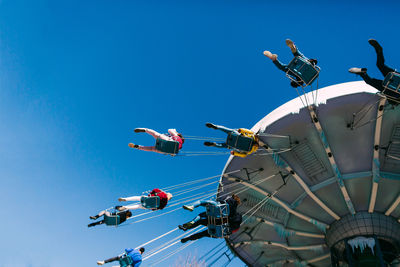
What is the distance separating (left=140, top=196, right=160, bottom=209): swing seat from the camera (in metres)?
16.3

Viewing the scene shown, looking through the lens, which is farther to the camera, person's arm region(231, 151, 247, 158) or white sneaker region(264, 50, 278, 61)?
person's arm region(231, 151, 247, 158)

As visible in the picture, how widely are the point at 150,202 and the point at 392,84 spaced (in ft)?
38.7

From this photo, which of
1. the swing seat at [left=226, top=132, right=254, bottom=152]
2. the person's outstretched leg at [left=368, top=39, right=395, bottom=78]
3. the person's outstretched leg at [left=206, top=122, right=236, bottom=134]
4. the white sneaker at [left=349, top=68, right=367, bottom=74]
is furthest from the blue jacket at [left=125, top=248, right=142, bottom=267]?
the person's outstretched leg at [left=368, top=39, right=395, bottom=78]

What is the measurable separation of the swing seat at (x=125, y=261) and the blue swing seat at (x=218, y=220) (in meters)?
4.35

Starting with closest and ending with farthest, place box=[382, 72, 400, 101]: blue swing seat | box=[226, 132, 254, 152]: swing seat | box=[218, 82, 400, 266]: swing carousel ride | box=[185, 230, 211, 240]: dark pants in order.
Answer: box=[382, 72, 400, 101]: blue swing seat
box=[218, 82, 400, 266]: swing carousel ride
box=[226, 132, 254, 152]: swing seat
box=[185, 230, 211, 240]: dark pants

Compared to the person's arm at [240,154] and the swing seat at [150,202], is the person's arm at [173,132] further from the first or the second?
the swing seat at [150,202]

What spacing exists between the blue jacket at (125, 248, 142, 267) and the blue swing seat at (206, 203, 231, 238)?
12.9ft

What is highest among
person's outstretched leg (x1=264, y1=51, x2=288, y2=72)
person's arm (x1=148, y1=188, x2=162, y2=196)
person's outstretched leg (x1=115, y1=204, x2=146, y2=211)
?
person's outstretched leg (x1=264, y1=51, x2=288, y2=72)

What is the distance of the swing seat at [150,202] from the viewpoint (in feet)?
53.4

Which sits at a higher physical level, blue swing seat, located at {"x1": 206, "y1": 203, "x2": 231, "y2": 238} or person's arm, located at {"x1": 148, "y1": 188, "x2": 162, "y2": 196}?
person's arm, located at {"x1": 148, "y1": 188, "x2": 162, "y2": 196}

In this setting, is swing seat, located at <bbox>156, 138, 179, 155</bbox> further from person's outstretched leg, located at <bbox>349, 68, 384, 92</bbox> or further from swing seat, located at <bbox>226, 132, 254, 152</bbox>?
person's outstretched leg, located at <bbox>349, 68, 384, 92</bbox>

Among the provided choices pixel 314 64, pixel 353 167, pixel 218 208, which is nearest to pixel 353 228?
pixel 353 167

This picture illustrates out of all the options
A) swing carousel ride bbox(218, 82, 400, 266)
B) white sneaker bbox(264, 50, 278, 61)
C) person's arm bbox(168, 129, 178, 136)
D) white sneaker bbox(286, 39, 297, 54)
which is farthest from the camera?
person's arm bbox(168, 129, 178, 136)

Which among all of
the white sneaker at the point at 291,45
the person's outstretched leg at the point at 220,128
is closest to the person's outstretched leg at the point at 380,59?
the white sneaker at the point at 291,45
